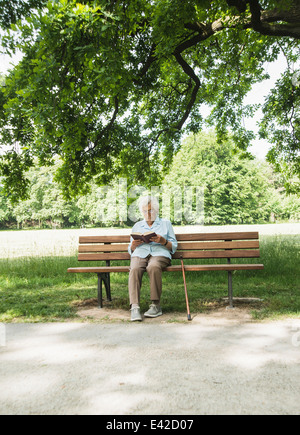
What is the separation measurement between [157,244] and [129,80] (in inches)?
144

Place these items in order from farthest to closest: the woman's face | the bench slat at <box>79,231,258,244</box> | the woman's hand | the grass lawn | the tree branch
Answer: the tree branch → the bench slat at <box>79,231,258,244</box> → the woman's face → the woman's hand → the grass lawn

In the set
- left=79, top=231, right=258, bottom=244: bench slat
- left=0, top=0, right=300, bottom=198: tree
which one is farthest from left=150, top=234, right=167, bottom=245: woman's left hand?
left=0, top=0, right=300, bottom=198: tree

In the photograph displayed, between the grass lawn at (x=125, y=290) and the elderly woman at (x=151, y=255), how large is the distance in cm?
48

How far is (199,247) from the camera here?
5934mm

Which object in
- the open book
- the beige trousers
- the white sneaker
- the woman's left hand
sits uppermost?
the open book

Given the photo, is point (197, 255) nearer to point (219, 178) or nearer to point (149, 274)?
point (149, 274)

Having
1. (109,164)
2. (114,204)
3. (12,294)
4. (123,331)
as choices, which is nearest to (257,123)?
(109,164)

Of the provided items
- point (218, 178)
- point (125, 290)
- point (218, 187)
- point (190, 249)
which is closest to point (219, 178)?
point (218, 178)

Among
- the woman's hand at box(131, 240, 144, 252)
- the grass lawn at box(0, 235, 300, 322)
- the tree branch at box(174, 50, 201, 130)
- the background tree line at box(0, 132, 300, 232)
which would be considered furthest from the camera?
the background tree line at box(0, 132, 300, 232)

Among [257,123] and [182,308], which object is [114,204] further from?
[182,308]

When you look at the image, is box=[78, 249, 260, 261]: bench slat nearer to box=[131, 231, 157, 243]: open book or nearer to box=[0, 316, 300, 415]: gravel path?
box=[131, 231, 157, 243]: open book

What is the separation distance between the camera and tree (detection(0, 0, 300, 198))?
5.71m
